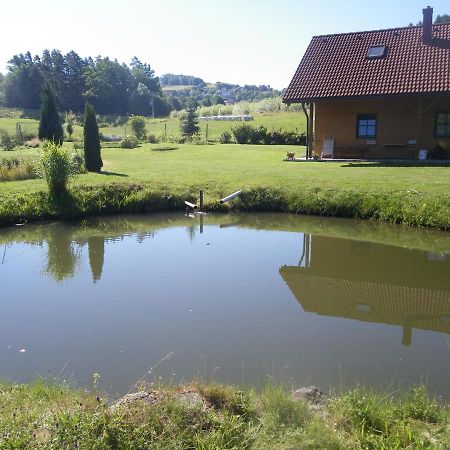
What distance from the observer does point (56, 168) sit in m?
12.4

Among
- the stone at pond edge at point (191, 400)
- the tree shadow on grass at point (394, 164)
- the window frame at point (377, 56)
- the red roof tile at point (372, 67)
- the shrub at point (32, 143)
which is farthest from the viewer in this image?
the shrub at point (32, 143)

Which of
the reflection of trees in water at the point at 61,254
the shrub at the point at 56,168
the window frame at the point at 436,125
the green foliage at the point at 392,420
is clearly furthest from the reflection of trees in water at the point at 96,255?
the window frame at the point at 436,125

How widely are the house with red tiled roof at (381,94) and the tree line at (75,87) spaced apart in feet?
153

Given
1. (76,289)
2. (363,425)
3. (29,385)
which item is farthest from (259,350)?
(76,289)

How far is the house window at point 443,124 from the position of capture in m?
18.1

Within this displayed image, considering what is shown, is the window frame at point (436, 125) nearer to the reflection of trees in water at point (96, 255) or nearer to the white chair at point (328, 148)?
the white chair at point (328, 148)

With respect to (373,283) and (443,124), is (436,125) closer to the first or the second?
(443,124)

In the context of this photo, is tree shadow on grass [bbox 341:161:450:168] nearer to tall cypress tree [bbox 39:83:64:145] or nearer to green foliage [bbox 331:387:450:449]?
tall cypress tree [bbox 39:83:64:145]

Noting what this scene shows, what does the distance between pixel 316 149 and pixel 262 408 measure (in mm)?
17062

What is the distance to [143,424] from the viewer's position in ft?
11.7

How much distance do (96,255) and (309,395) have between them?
660 centimetres

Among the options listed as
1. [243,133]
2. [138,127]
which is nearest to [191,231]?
[243,133]

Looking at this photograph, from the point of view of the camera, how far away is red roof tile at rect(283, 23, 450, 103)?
1764 centimetres

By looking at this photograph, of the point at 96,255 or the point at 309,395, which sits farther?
the point at 96,255
